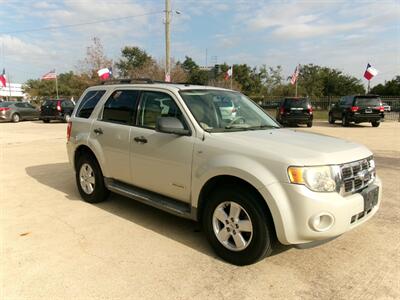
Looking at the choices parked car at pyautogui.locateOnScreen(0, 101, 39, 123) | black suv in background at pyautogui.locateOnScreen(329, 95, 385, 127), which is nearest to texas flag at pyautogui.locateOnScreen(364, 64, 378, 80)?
black suv in background at pyautogui.locateOnScreen(329, 95, 385, 127)

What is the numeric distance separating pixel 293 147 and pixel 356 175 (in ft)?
2.25

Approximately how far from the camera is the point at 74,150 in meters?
6.38

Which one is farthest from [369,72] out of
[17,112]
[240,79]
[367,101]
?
[240,79]

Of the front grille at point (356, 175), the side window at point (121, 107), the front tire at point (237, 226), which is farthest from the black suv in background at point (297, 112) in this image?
the front tire at point (237, 226)

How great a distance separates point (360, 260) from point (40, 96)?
92450mm

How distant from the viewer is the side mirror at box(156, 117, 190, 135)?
4.40 meters

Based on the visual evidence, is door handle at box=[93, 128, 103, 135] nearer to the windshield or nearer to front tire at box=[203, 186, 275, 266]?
the windshield

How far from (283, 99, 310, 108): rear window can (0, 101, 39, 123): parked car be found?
18.3m

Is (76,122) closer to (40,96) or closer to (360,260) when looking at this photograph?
(360,260)

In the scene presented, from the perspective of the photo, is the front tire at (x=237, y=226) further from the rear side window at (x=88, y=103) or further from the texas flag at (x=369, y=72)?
the texas flag at (x=369, y=72)

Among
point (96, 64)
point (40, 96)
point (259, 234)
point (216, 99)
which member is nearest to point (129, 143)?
point (216, 99)

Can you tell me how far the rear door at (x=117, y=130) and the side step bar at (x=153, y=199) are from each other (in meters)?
0.11

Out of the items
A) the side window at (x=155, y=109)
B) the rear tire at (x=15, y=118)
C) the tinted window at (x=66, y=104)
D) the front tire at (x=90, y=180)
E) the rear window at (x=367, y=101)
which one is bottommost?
the rear tire at (x=15, y=118)

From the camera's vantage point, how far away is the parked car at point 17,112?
26984 millimetres
